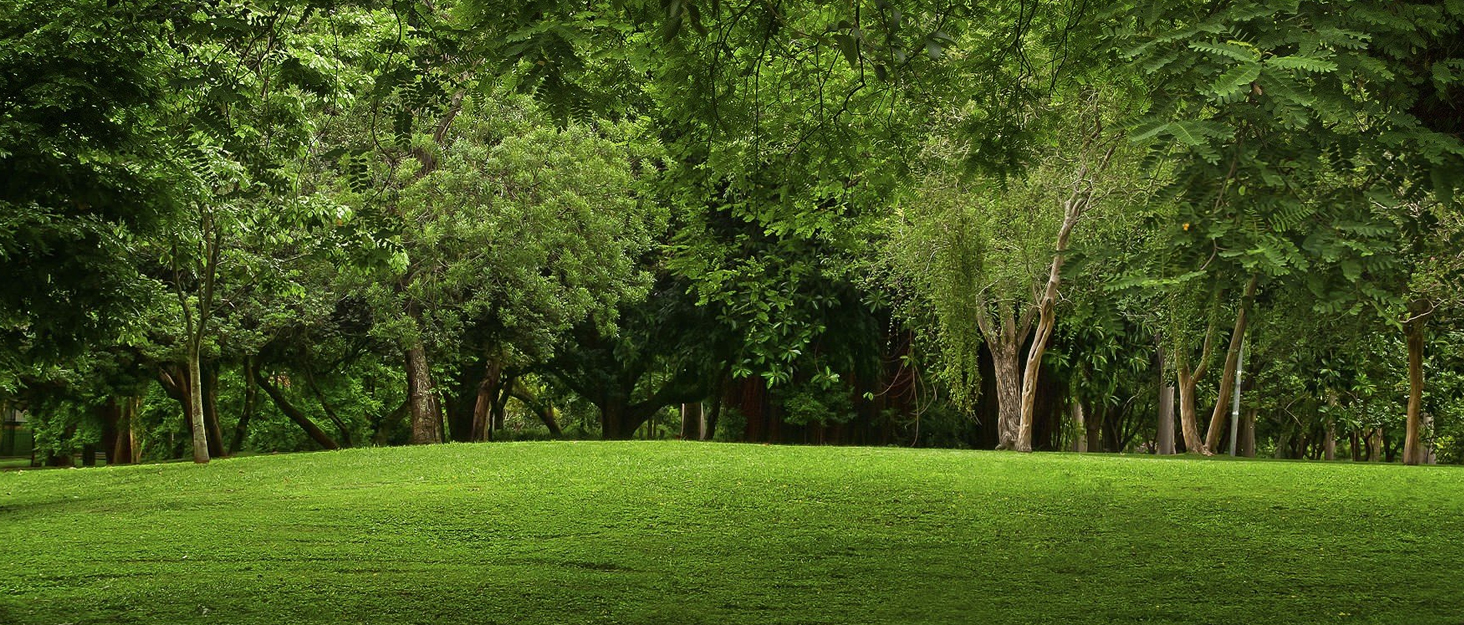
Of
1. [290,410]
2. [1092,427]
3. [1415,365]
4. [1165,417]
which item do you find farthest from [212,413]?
[1092,427]

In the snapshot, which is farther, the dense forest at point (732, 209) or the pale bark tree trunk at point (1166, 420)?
the pale bark tree trunk at point (1166, 420)

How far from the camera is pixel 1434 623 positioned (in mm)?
7129

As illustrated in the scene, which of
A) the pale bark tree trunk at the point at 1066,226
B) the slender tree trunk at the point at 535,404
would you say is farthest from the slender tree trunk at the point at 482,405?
the pale bark tree trunk at the point at 1066,226

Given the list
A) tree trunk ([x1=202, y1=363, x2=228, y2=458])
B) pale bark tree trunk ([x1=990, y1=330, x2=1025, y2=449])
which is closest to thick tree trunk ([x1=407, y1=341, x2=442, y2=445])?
tree trunk ([x1=202, y1=363, x2=228, y2=458])

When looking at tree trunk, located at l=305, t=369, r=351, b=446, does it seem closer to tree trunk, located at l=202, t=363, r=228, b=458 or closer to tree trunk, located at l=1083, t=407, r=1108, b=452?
tree trunk, located at l=202, t=363, r=228, b=458

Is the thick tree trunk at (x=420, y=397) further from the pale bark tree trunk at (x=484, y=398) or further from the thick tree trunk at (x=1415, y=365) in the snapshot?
the thick tree trunk at (x=1415, y=365)

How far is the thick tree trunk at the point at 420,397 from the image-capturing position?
72.8 feet

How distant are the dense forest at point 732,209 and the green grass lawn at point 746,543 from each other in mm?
1846

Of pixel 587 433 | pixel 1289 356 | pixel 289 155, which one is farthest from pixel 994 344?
pixel 587 433

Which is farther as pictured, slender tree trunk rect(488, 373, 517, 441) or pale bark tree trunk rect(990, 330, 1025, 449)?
slender tree trunk rect(488, 373, 517, 441)

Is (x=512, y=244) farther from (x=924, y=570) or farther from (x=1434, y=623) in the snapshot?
(x=1434, y=623)

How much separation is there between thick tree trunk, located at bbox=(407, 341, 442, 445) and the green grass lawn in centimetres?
752

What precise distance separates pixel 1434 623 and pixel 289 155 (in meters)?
9.07

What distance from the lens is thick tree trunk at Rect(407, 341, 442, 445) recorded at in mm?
22203
